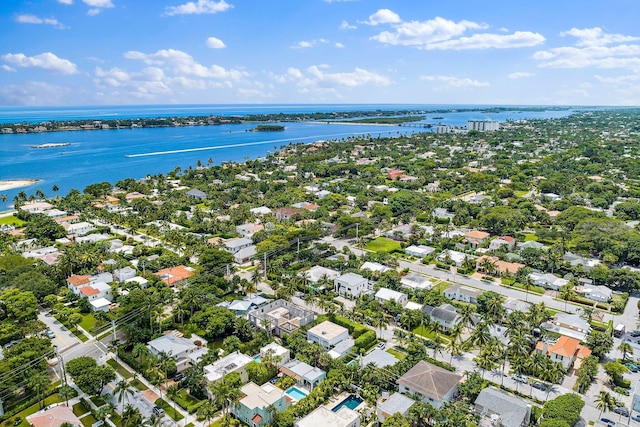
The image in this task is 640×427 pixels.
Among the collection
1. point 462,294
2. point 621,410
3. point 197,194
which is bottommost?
point 621,410

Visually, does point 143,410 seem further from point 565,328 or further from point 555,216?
point 555,216

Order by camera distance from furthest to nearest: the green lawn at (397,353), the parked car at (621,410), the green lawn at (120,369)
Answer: the green lawn at (397,353), the green lawn at (120,369), the parked car at (621,410)

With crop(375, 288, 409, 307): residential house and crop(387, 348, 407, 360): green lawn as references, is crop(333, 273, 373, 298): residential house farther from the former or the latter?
crop(387, 348, 407, 360): green lawn

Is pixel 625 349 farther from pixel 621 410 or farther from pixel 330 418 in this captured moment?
pixel 330 418

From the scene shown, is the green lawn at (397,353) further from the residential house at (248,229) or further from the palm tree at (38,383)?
the residential house at (248,229)

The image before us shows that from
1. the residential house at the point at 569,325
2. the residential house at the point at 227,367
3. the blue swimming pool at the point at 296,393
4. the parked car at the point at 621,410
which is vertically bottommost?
the parked car at the point at 621,410

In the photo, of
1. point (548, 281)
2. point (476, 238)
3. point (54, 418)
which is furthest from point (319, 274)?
point (54, 418)

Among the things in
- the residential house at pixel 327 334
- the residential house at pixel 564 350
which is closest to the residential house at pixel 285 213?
the residential house at pixel 327 334
